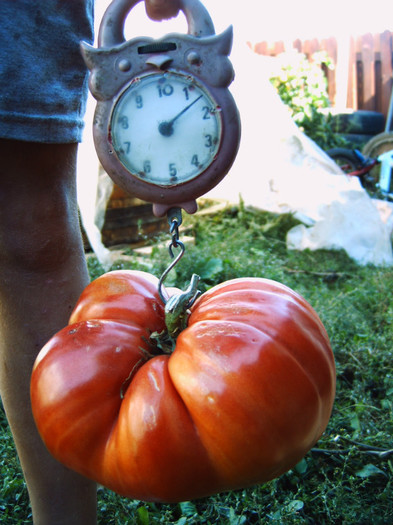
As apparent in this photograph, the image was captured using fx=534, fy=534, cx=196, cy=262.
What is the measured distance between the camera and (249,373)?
0.88 metres

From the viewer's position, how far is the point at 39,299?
1.34m

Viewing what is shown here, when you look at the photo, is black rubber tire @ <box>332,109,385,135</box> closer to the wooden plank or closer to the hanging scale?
the wooden plank

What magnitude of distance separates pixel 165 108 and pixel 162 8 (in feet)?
0.70

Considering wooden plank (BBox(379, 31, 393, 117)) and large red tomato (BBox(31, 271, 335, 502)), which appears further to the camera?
wooden plank (BBox(379, 31, 393, 117))

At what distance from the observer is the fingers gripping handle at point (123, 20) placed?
1.03 meters

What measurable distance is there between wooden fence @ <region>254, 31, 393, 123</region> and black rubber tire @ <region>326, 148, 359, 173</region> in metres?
2.93

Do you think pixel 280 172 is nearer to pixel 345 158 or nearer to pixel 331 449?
pixel 345 158

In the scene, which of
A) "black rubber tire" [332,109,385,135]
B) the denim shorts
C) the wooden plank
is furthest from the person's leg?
A: the wooden plank

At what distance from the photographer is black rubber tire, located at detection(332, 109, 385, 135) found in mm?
8359

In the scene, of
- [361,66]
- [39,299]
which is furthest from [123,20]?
[361,66]

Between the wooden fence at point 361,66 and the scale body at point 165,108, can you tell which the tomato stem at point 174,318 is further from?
the wooden fence at point 361,66

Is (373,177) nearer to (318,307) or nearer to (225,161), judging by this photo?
(318,307)

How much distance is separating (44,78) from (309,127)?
6575 mm

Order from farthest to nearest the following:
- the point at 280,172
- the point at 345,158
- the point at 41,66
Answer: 1. the point at 345,158
2. the point at 280,172
3. the point at 41,66
